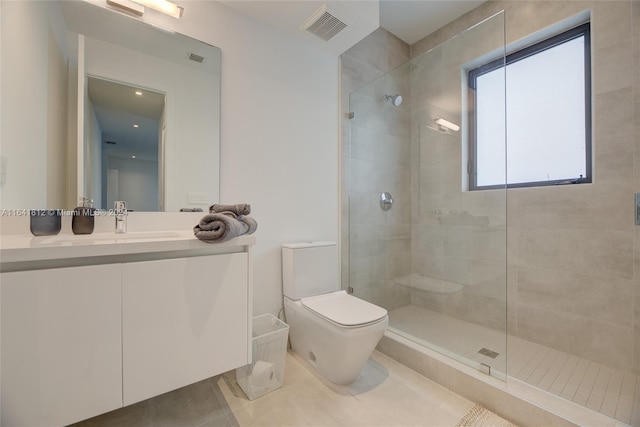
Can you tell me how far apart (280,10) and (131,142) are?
3.80ft

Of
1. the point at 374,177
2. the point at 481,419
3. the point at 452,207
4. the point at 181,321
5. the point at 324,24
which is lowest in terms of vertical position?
the point at 481,419

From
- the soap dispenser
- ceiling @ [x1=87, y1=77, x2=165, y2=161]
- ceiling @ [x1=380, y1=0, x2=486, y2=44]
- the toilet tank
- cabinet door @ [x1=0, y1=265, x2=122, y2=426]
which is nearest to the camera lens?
cabinet door @ [x1=0, y1=265, x2=122, y2=426]

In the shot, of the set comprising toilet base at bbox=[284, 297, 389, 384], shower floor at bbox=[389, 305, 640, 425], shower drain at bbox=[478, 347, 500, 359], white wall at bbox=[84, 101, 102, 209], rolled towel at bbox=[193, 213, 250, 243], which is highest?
white wall at bbox=[84, 101, 102, 209]

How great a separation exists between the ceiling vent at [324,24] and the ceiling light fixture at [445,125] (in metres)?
0.97

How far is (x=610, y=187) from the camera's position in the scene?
1.61m

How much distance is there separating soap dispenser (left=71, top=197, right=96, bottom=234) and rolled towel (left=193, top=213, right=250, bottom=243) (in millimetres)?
576

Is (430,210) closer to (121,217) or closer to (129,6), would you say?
(121,217)

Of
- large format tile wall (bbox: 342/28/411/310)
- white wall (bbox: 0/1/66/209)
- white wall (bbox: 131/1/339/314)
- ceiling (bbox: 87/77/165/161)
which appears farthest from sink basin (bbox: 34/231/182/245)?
large format tile wall (bbox: 342/28/411/310)

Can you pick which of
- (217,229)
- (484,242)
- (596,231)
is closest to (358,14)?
(217,229)

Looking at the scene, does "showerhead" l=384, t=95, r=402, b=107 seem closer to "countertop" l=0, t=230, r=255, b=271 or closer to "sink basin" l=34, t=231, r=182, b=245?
"countertop" l=0, t=230, r=255, b=271

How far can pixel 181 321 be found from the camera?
0.95m

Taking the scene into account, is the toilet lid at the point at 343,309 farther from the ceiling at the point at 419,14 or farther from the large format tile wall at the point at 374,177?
the ceiling at the point at 419,14

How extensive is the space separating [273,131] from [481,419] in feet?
6.34

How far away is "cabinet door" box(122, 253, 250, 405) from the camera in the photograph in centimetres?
87
